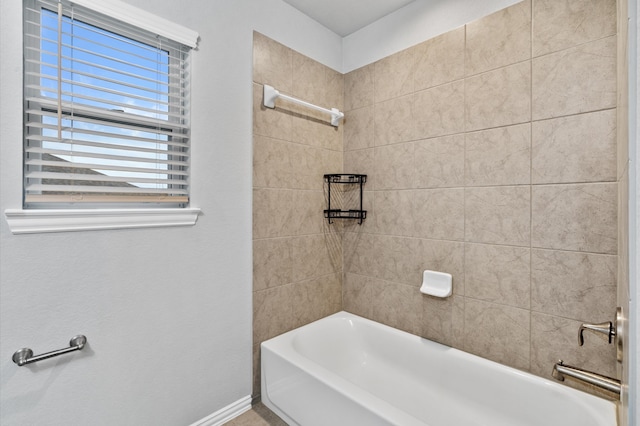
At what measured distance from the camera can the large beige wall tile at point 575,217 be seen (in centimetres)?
138

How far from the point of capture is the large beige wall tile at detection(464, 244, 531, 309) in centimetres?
162

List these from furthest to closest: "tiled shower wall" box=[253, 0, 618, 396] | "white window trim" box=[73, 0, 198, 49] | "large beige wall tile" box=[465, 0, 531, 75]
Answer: "large beige wall tile" box=[465, 0, 531, 75]
"tiled shower wall" box=[253, 0, 618, 396]
"white window trim" box=[73, 0, 198, 49]

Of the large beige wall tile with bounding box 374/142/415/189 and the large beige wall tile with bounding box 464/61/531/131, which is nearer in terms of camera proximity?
the large beige wall tile with bounding box 464/61/531/131

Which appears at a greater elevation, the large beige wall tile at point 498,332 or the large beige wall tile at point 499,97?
the large beige wall tile at point 499,97

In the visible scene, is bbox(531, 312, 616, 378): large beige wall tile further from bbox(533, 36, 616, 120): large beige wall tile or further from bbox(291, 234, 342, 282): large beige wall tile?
bbox(291, 234, 342, 282): large beige wall tile

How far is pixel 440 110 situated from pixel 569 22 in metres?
0.68

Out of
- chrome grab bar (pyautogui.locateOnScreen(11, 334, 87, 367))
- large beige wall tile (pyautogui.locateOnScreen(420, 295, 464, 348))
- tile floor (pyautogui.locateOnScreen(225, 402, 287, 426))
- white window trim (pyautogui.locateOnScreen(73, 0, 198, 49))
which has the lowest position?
tile floor (pyautogui.locateOnScreen(225, 402, 287, 426))

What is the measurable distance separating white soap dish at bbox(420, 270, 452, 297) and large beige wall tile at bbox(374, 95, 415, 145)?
2.91 feet

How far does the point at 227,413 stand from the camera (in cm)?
179

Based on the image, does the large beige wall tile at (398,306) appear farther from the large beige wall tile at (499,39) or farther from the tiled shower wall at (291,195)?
the large beige wall tile at (499,39)

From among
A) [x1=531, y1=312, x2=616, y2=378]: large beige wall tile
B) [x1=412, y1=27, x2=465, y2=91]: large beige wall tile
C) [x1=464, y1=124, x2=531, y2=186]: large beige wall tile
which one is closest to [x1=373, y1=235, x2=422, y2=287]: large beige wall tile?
[x1=464, y1=124, x2=531, y2=186]: large beige wall tile

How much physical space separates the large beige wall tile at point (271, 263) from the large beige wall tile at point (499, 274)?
1.11m

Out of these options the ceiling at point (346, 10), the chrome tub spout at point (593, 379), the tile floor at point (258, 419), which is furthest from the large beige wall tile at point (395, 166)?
the tile floor at point (258, 419)

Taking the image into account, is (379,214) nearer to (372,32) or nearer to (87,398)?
(372,32)
